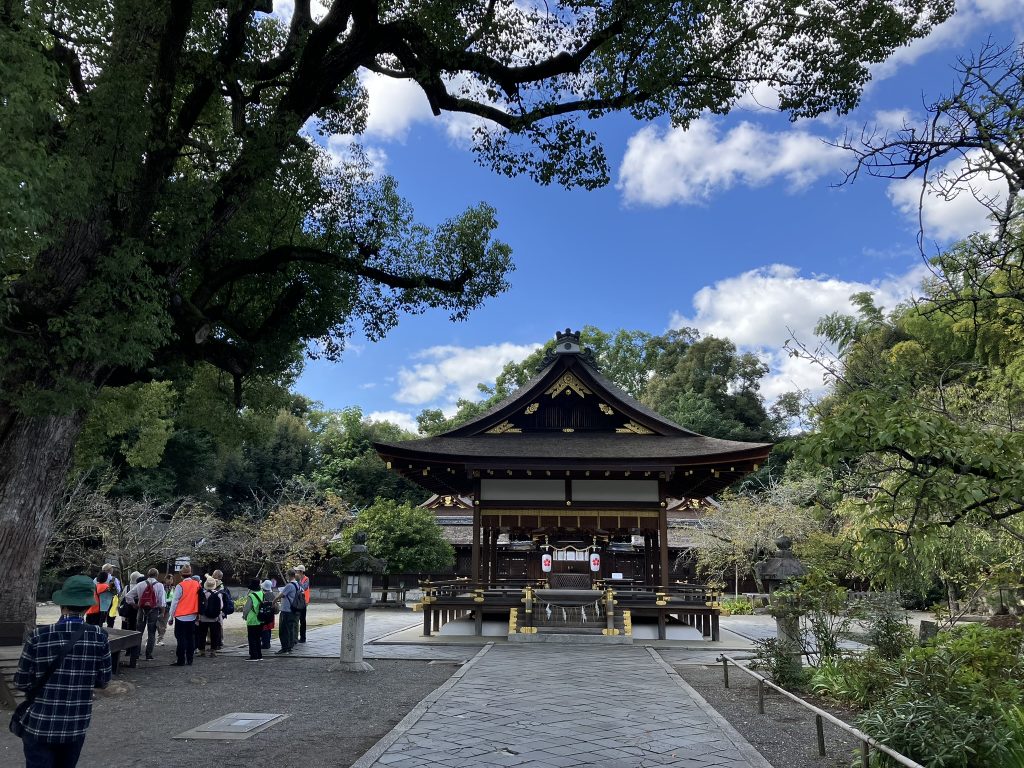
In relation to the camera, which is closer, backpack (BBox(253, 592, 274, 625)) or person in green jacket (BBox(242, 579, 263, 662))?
person in green jacket (BBox(242, 579, 263, 662))

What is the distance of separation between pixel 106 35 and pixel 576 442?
12.1 metres

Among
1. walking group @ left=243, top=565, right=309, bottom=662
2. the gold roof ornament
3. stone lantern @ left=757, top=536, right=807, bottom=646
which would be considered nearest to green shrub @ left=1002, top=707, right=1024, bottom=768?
stone lantern @ left=757, top=536, right=807, bottom=646

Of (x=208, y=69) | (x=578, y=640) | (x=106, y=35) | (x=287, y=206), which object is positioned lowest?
(x=578, y=640)

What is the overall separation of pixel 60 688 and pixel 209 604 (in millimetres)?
9092

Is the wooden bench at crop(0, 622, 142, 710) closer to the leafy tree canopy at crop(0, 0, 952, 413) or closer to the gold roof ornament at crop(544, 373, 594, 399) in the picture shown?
the leafy tree canopy at crop(0, 0, 952, 413)

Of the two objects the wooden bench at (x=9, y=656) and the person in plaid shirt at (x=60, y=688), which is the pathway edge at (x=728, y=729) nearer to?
the person in plaid shirt at (x=60, y=688)

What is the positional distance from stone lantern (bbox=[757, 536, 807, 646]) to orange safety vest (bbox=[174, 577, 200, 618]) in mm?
8979

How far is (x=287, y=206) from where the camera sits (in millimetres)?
11945

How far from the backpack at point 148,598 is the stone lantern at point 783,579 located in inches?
400

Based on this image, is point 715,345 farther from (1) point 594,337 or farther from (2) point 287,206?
(2) point 287,206

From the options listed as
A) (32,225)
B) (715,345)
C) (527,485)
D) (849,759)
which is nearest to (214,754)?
(32,225)

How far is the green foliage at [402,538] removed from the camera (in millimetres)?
25016

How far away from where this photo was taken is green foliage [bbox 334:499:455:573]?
25.0 metres

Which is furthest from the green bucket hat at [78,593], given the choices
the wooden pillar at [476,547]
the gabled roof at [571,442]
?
the wooden pillar at [476,547]
